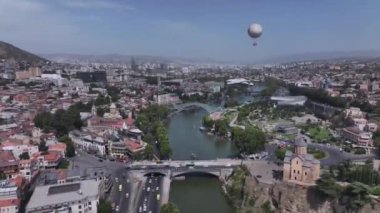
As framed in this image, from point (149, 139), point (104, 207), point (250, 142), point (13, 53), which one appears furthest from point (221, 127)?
point (13, 53)

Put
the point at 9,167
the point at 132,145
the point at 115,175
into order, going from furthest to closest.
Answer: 1. the point at 132,145
2. the point at 115,175
3. the point at 9,167

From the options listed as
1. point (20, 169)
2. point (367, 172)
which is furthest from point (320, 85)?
point (20, 169)

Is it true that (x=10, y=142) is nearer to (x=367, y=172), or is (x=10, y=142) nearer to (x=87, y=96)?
(x=367, y=172)

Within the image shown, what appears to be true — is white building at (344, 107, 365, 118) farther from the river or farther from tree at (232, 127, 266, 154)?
tree at (232, 127, 266, 154)

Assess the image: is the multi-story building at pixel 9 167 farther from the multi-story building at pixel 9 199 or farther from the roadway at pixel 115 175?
the multi-story building at pixel 9 199

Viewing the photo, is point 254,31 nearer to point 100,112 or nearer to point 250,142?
point 250,142

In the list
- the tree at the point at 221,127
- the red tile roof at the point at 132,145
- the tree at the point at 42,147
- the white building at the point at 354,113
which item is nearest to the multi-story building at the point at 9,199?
the tree at the point at 42,147
